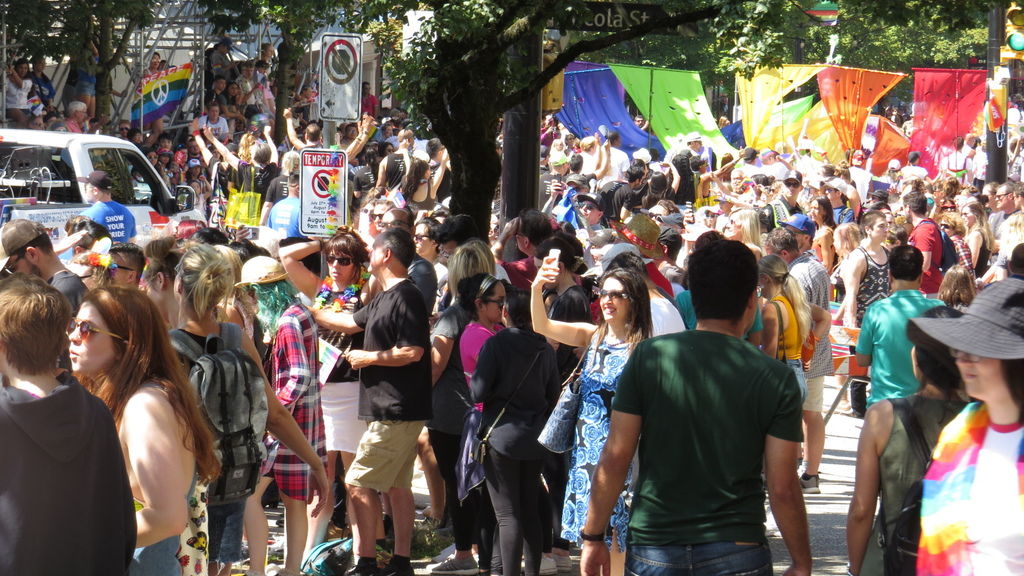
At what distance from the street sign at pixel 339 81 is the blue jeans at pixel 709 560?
546cm

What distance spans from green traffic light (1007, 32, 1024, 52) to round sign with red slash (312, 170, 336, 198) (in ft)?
35.5

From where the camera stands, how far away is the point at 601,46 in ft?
28.1

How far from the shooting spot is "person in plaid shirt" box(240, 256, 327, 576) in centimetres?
647

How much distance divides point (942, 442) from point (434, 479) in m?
4.72

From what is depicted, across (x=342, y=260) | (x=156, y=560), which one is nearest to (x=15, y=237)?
(x=342, y=260)

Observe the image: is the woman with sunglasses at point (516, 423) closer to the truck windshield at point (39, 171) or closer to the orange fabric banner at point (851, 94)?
the truck windshield at point (39, 171)

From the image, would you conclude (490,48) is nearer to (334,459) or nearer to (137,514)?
(334,459)

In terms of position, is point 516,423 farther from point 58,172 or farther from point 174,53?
point 174,53

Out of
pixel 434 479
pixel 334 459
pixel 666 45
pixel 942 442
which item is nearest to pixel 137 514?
pixel 942 442

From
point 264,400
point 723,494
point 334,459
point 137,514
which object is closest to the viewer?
point 137,514

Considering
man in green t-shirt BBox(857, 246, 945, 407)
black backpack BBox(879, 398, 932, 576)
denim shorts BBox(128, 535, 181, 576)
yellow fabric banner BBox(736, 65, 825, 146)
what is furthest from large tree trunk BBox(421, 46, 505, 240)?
yellow fabric banner BBox(736, 65, 825, 146)


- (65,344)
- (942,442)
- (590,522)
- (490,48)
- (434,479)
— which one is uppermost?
(490,48)

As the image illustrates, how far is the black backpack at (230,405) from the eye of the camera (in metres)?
4.87

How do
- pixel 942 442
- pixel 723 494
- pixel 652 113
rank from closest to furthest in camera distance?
pixel 942 442 → pixel 723 494 → pixel 652 113
